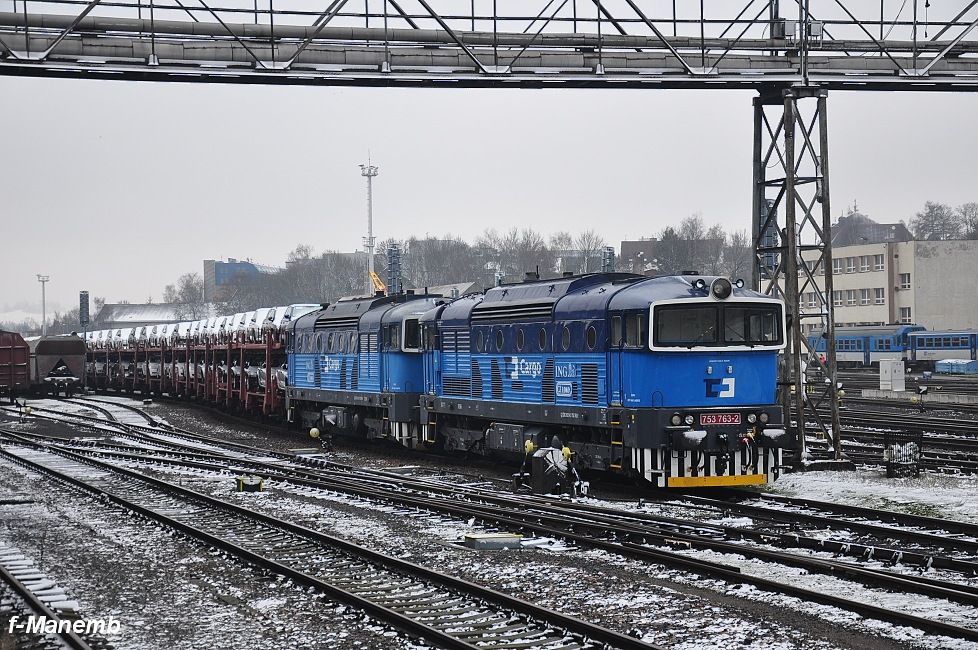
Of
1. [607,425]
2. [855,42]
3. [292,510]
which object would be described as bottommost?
[292,510]

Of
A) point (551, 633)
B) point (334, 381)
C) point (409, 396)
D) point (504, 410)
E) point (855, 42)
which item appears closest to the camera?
point (551, 633)

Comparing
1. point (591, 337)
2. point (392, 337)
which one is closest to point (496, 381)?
point (591, 337)

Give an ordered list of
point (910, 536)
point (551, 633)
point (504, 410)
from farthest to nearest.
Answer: point (504, 410)
point (910, 536)
point (551, 633)

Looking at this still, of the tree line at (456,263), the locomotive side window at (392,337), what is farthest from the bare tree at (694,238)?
the locomotive side window at (392,337)

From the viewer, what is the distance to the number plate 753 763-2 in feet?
63.1

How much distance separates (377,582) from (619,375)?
7.91 m

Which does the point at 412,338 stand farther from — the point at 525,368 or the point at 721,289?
the point at 721,289

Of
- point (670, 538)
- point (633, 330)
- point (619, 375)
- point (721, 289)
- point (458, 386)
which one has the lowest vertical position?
point (670, 538)

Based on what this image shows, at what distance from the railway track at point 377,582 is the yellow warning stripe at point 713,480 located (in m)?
6.37

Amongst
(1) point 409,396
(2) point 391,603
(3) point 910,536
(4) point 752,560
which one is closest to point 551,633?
(2) point 391,603

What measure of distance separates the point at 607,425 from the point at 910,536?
631cm

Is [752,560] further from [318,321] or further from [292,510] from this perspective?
[318,321]

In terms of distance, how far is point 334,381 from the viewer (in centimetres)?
3334

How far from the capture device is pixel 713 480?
19281mm
